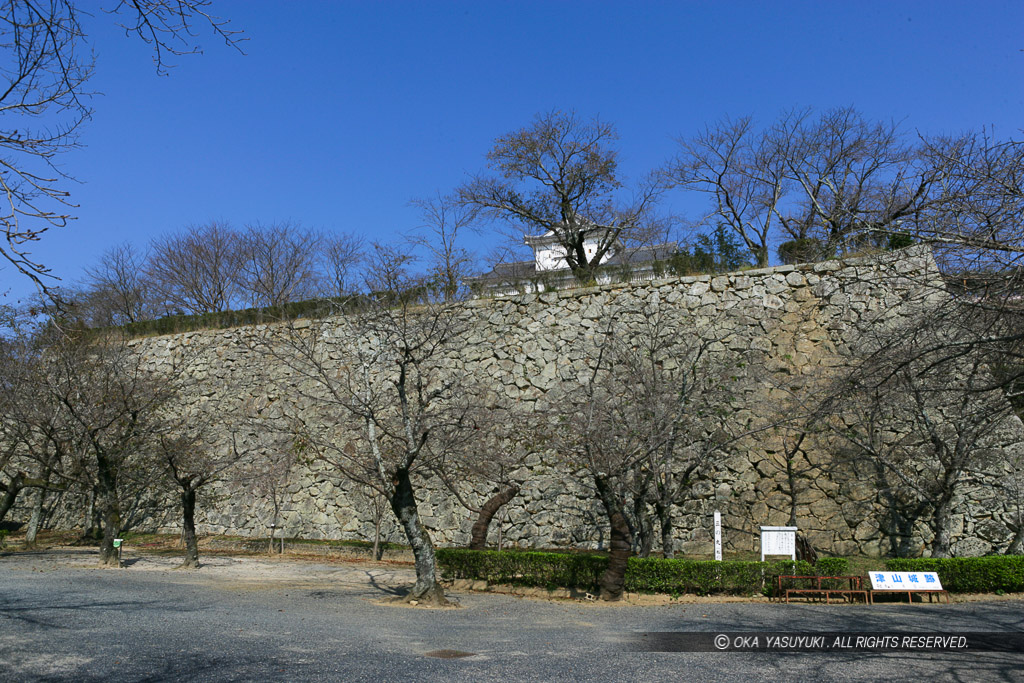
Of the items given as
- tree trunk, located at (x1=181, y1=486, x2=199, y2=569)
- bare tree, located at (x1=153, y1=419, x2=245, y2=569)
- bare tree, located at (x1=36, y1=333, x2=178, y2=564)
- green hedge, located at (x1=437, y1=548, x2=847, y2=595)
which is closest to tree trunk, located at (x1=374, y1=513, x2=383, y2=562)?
bare tree, located at (x1=153, y1=419, x2=245, y2=569)

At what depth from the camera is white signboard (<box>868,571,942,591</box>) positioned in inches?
459

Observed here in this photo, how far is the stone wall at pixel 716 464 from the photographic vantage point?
15062 mm

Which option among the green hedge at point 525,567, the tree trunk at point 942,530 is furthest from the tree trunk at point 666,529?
the tree trunk at point 942,530

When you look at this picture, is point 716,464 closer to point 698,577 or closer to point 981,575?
point 698,577

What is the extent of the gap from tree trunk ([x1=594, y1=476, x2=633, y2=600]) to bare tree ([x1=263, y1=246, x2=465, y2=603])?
2.93 meters

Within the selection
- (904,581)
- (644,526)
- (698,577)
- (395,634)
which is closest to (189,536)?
(395,634)

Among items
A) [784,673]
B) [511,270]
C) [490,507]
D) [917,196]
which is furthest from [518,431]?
[917,196]

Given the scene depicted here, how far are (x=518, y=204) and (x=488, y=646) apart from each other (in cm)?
1729

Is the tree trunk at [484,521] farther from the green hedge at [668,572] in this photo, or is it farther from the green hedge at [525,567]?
the green hedge at [668,572]

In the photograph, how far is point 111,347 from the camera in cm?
2311

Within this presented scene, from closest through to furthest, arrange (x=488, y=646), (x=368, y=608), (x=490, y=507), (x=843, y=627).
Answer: (x=488, y=646) → (x=843, y=627) → (x=368, y=608) → (x=490, y=507)

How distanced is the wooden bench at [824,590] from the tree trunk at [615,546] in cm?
281

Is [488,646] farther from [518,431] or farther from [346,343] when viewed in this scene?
[346,343]

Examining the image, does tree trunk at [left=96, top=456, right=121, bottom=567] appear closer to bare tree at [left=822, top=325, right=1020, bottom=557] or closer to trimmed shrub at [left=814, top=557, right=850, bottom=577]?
trimmed shrub at [left=814, top=557, right=850, bottom=577]
